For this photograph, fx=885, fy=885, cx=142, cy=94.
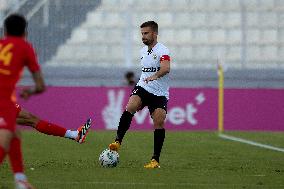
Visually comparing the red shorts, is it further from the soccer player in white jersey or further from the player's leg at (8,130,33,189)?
the soccer player in white jersey

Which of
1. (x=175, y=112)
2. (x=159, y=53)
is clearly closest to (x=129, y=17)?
(x=175, y=112)

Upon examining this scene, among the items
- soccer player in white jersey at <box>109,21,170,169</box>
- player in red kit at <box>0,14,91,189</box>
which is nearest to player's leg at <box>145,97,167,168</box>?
soccer player in white jersey at <box>109,21,170,169</box>

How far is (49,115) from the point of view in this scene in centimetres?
2012

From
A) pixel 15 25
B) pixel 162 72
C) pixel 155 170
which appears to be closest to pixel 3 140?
pixel 15 25

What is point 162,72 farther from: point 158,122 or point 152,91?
point 158,122

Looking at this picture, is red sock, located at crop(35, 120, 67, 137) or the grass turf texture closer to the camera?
the grass turf texture

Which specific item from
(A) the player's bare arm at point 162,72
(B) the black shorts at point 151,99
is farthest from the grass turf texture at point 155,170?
(A) the player's bare arm at point 162,72

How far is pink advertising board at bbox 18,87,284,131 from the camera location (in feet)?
66.1

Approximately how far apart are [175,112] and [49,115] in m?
2.88

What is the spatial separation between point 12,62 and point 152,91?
4.25 metres

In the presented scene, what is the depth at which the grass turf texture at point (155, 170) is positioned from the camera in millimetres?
8695

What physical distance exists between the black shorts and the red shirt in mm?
4139

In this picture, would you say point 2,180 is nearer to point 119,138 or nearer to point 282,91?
point 119,138

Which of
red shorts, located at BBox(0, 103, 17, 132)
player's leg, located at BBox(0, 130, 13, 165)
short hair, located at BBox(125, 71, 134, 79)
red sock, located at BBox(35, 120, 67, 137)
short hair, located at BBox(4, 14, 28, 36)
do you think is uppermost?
short hair, located at BBox(4, 14, 28, 36)
